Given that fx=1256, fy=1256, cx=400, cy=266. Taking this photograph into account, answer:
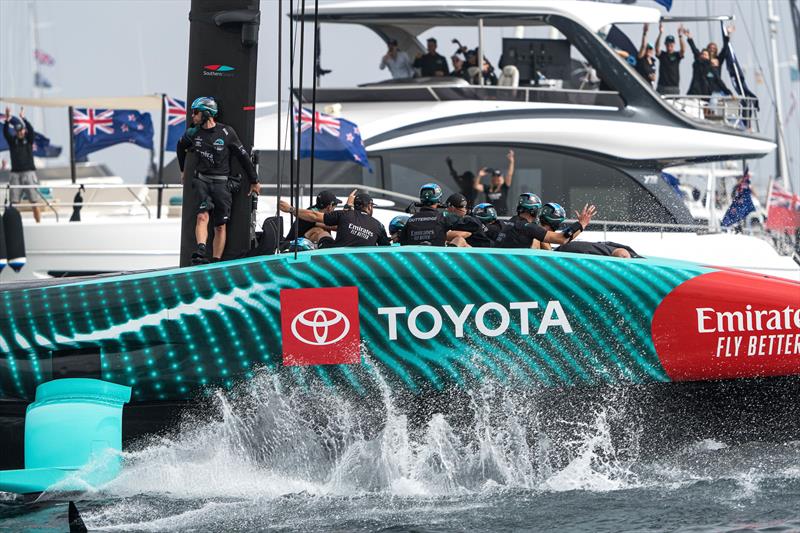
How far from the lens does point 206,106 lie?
23.7ft

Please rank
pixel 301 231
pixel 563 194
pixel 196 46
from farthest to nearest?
pixel 563 194
pixel 301 231
pixel 196 46

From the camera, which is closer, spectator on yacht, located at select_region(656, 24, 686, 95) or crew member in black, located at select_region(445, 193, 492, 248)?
crew member in black, located at select_region(445, 193, 492, 248)

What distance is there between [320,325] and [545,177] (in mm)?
8902

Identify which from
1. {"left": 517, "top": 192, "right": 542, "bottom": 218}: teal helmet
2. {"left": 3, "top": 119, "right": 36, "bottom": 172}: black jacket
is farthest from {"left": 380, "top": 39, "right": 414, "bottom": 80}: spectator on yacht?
{"left": 517, "top": 192, "right": 542, "bottom": 218}: teal helmet

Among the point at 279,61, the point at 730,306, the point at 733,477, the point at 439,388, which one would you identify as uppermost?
the point at 279,61

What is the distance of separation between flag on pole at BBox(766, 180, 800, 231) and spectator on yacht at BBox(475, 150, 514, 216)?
19.6ft

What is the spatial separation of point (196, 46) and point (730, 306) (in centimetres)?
333

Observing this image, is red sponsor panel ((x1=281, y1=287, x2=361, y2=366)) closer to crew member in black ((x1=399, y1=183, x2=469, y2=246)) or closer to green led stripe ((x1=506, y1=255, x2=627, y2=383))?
green led stripe ((x1=506, y1=255, x2=627, y2=383))

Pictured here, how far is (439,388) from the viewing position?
6586 millimetres

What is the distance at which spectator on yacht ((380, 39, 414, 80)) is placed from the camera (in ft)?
53.6

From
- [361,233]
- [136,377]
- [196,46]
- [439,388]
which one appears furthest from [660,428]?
[196,46]

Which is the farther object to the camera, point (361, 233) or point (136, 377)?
point (361, 233)

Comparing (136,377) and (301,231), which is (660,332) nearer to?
(136,377)

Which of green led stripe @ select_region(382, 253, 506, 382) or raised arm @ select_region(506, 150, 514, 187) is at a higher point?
raised arm @ select_region(506, 150, 514, 187)
